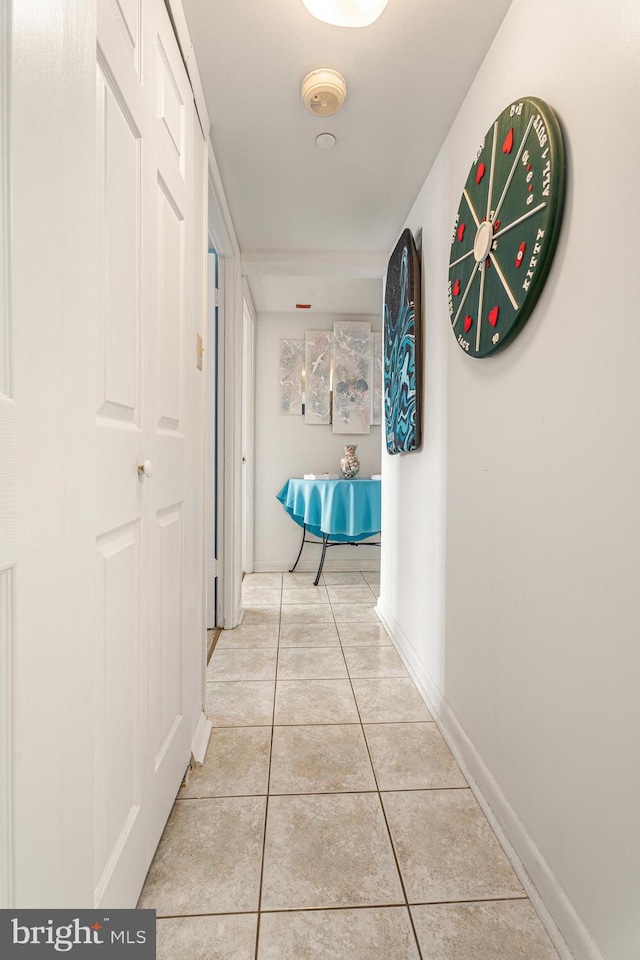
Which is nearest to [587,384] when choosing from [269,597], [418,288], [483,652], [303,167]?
[483,652]

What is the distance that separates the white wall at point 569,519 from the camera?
2.71ft

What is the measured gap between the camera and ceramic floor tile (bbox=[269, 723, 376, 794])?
1463 millimetres

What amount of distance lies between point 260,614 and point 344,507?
1.05m

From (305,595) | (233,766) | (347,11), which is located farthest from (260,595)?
(347,11)

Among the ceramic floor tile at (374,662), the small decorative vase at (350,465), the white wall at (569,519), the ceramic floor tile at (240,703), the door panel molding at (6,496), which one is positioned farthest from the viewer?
the small decorative vase at (350,465)

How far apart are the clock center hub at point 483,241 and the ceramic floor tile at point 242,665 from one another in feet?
5.91

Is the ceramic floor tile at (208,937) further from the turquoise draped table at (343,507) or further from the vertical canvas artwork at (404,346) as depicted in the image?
the turquoise draped table at (343,507)

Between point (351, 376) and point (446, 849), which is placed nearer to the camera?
point (446, 849)

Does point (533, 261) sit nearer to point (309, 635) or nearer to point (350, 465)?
point (309, 635)

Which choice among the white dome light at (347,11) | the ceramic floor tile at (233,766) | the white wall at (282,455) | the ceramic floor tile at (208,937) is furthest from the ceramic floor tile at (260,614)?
the white dome light at (347,11)

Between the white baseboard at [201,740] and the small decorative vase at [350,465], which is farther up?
the small decorative vase at [350,465]

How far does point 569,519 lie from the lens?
995 mm

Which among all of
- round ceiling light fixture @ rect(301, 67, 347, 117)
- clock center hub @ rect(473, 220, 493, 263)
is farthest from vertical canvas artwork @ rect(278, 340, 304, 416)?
clock center hub @ rect(473, 220, 493, 263)

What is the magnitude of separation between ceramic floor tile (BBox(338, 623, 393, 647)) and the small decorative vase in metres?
1.48
